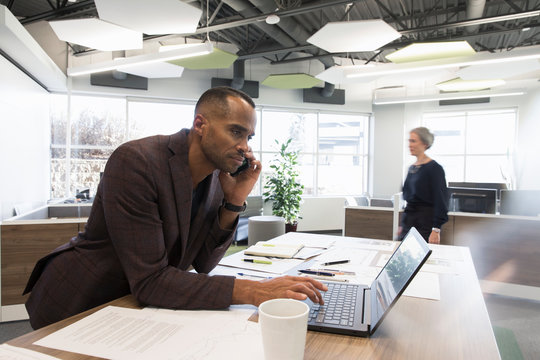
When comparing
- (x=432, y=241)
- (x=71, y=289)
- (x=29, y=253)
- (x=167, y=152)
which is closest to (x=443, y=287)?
(x=167, y=152)

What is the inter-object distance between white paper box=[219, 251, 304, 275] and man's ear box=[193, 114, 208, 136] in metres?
0.63

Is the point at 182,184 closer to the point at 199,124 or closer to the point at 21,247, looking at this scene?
the point at 199,124

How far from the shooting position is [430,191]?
2896 mm

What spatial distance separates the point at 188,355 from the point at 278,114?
768 centimetres

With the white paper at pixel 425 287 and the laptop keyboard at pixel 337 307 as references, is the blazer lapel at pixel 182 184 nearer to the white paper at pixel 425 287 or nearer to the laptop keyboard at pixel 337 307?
the laptop keyboard at pixel 337 307

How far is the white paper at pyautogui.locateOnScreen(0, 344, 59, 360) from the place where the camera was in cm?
69

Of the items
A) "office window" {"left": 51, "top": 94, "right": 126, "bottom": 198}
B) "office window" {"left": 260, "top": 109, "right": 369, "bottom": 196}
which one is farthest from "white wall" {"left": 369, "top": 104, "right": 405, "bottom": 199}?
"office window" {"left": 51, "top": 94, "right": 126, "bottom": 198}

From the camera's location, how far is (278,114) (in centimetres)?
812

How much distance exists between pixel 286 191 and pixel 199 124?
5846 millimetres

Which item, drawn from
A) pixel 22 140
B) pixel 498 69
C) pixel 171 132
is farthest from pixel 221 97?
pixel 171 132

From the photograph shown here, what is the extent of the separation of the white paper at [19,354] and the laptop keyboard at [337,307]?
616mm

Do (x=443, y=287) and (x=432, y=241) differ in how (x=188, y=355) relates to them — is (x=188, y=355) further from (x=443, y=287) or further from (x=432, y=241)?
(x=432, y=241)

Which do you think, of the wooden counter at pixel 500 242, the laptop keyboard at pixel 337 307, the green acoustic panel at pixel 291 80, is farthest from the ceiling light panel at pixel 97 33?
the wooden counter at pixel 500 242

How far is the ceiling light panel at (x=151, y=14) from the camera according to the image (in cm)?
301
